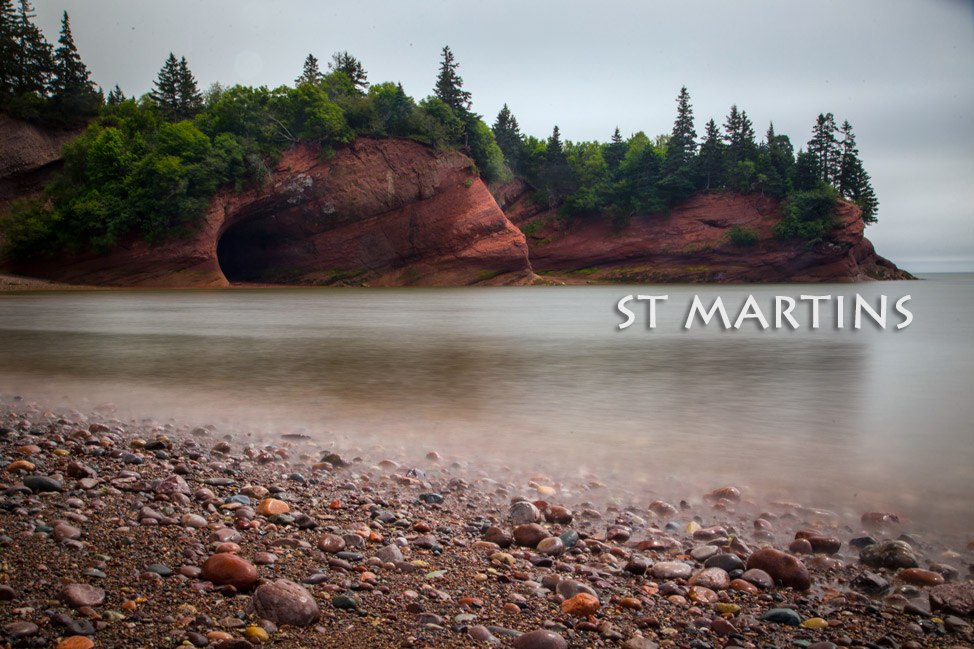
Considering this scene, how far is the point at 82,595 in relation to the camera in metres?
2.56

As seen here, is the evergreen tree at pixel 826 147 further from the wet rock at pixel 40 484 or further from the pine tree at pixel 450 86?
the wet rock at pixel 40 484

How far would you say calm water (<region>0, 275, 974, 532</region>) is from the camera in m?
5.15

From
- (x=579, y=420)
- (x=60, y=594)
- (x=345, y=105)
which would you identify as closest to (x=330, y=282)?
(x=345, y=105)

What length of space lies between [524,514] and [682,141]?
6744cm

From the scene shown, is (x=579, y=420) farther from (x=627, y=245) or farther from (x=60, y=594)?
(x=627, y=245)

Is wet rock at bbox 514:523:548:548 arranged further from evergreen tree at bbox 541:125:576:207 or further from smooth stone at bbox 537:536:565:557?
evergreen tree at bbox 541:125:576:207

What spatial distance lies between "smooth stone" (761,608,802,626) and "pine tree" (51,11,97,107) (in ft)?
219

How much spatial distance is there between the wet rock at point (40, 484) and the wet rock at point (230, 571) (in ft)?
5.18

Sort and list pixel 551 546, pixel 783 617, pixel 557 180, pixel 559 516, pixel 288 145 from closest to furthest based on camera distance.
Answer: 1. pixel 783 617
2. pixel 551 546
3. pixel 559 516
4. pixel 288 145
5. pixel 557 180

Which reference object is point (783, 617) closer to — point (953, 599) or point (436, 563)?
point (953, 599)

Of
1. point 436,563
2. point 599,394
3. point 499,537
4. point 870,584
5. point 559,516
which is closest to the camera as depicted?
point 870,584

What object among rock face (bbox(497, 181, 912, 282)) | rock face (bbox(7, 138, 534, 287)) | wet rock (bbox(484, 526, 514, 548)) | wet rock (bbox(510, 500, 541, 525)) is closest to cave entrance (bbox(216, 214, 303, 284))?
rock face (bbox(7, 138, 534, 287))

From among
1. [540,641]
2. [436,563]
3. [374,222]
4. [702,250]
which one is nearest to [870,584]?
[540,641]

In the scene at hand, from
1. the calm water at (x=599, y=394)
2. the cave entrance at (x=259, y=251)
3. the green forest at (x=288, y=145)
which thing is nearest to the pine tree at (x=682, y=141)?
the green forest at (x=288, y=145)
